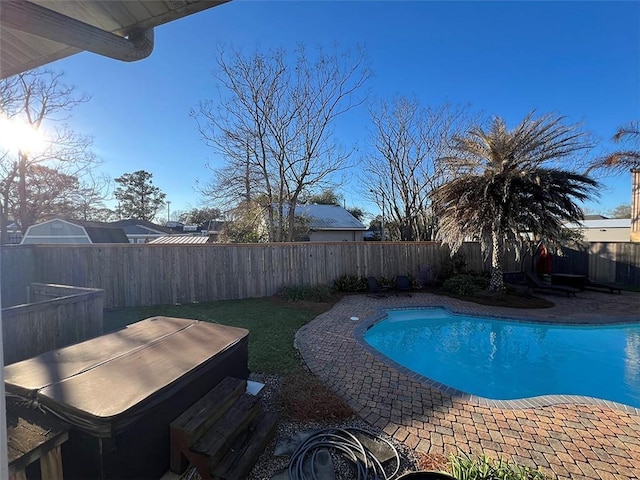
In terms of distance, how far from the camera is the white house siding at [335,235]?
18.4m

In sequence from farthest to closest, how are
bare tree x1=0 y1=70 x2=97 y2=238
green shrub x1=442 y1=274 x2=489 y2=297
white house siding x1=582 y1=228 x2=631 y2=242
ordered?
white house siding x1=582 y1=228 x2=631 y2=242 → bare tree x1=0 y1=70 x2=97 y2=238 → green shrub x1=442 y1=274 x2=489 y2=297

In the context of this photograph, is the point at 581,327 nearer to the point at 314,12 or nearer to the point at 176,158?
the point at 314,12

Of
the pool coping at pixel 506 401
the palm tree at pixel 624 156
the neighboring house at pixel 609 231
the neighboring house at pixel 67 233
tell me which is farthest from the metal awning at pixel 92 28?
the neighboring house at pixel 609 231

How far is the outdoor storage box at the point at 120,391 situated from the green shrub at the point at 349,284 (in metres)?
7.23

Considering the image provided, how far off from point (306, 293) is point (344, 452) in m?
6.58

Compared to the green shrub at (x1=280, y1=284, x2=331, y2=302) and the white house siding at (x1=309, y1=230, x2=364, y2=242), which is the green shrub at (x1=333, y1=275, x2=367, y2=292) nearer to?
the green shrub at (x1=280, y1=284, x2=331, y2=302)

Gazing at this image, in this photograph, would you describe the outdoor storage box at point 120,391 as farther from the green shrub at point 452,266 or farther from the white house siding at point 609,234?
the white house siding at point 609,234

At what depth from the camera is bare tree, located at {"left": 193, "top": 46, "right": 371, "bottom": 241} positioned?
38.9ft

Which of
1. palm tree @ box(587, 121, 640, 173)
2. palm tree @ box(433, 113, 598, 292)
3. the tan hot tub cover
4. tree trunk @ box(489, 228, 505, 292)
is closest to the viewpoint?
the tan hot tub cover

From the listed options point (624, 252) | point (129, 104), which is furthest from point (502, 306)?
point (129, 104)

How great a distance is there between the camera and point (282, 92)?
12.2 meters

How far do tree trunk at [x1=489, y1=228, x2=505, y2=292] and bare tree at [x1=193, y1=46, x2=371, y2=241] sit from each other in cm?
708

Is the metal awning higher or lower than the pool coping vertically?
higher

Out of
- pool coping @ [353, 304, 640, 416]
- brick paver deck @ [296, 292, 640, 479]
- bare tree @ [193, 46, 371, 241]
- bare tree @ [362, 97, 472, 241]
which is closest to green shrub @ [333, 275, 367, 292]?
pool coping @ [353, 304, 640, 416]
